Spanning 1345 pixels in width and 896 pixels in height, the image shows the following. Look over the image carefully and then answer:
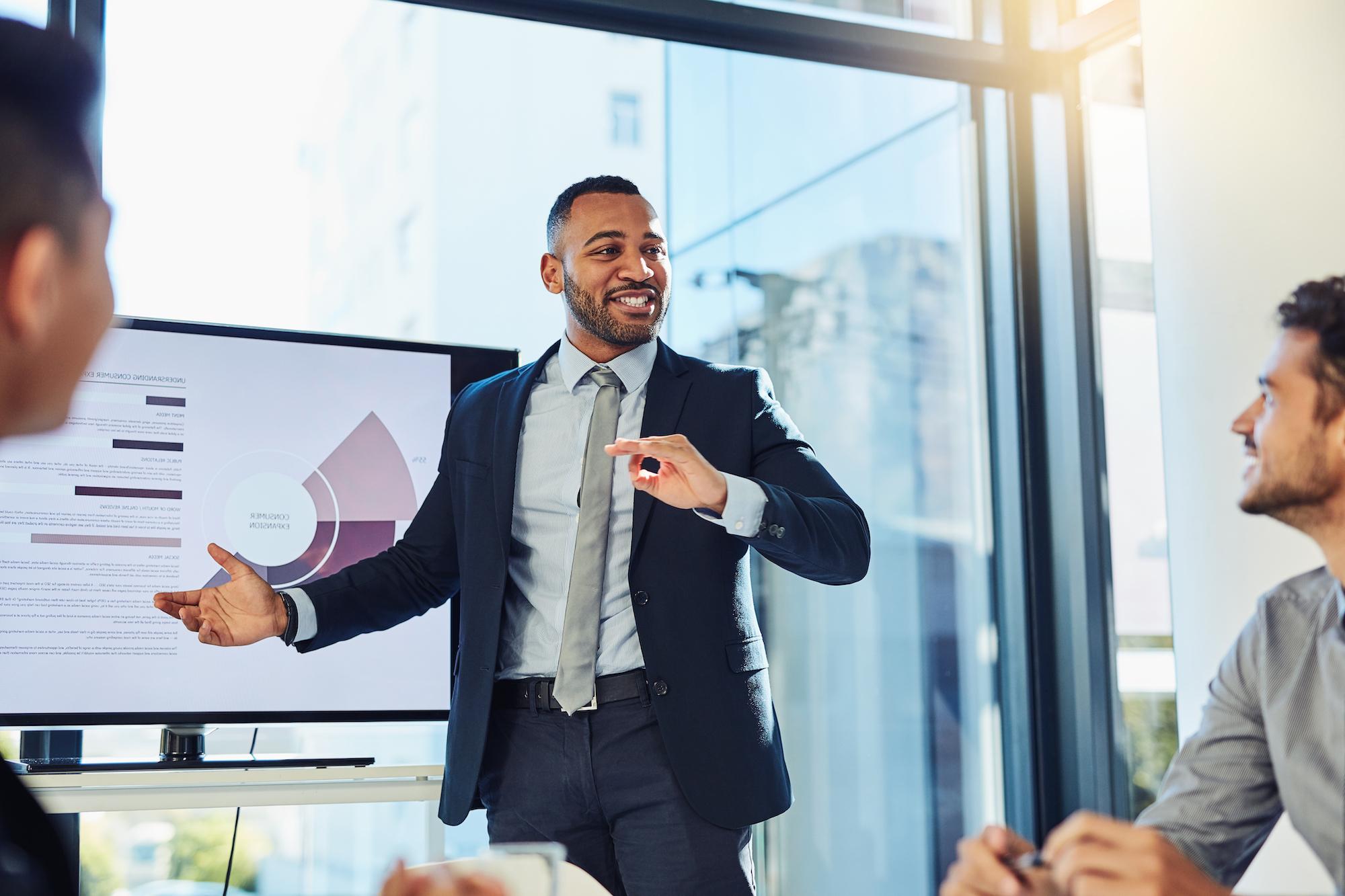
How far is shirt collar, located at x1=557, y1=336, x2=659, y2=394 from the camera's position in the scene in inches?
100.0

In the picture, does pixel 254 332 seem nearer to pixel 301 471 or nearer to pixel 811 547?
pixel 301 471

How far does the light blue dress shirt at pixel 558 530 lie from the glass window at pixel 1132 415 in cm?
177

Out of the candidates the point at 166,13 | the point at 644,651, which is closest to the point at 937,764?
the point at 644,651

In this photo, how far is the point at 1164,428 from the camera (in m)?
3.10

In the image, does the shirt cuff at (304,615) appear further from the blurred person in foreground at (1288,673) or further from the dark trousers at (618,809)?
the blurred person in foreground at (1288,673)

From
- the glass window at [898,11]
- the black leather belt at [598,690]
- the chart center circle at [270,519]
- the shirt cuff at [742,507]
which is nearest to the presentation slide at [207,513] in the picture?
the chart center circle at [270,519]

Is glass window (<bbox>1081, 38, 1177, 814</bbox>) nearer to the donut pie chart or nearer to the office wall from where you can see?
the office wall

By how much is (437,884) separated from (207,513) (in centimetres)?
227

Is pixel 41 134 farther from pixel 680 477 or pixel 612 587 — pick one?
pixel 612 587

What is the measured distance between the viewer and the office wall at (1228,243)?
105 inches

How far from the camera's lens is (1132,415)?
3.65 m

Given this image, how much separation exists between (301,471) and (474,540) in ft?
2.13

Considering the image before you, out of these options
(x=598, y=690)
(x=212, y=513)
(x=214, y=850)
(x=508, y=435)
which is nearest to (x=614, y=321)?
(x=508, y=435)

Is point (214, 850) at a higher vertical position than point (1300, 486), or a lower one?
lower
